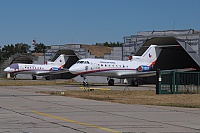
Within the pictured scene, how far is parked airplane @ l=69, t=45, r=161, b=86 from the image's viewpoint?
49059 millimetres

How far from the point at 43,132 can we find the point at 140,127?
9.93ft

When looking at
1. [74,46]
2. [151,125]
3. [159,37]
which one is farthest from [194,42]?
[151,125]

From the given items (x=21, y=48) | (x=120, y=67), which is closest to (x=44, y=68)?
(x=120, y=67)

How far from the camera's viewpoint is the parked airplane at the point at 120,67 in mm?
49059

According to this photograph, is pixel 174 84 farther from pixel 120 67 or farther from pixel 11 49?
pixel 11 49

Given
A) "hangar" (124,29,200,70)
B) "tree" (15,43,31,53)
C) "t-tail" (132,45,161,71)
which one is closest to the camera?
"hangar" (124,29,200,70)

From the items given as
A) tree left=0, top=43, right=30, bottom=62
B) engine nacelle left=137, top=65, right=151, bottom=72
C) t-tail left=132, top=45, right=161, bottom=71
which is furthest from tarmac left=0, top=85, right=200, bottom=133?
tree left=0, top=43, right=30, bottom=62

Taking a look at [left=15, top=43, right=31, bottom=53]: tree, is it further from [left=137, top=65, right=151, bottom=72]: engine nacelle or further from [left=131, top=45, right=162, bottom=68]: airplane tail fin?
[left=137, top=65, right=151, bottom=72]: engine nacelle

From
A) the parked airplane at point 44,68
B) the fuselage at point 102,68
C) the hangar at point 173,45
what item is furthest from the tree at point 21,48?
the fuselage at point 102,68

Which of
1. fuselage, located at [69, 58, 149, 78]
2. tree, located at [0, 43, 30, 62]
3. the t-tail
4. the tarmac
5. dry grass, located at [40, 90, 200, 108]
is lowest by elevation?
the tarmac

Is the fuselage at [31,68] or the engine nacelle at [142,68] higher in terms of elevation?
the fuselage at [31,68]

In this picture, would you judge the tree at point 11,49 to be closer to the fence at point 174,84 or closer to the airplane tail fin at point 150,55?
the airplane tail fin at point 150,55

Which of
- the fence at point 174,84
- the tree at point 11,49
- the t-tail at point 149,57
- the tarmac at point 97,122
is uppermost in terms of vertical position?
the tree at point 11,49

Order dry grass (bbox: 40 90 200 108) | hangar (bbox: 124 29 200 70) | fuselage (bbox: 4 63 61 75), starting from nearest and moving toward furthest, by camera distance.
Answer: dry grass (bbox: 40 90 200 108) → hangar (bbox: 124 29 200 70) → fuselage (bbox: 4 63 61 75)
